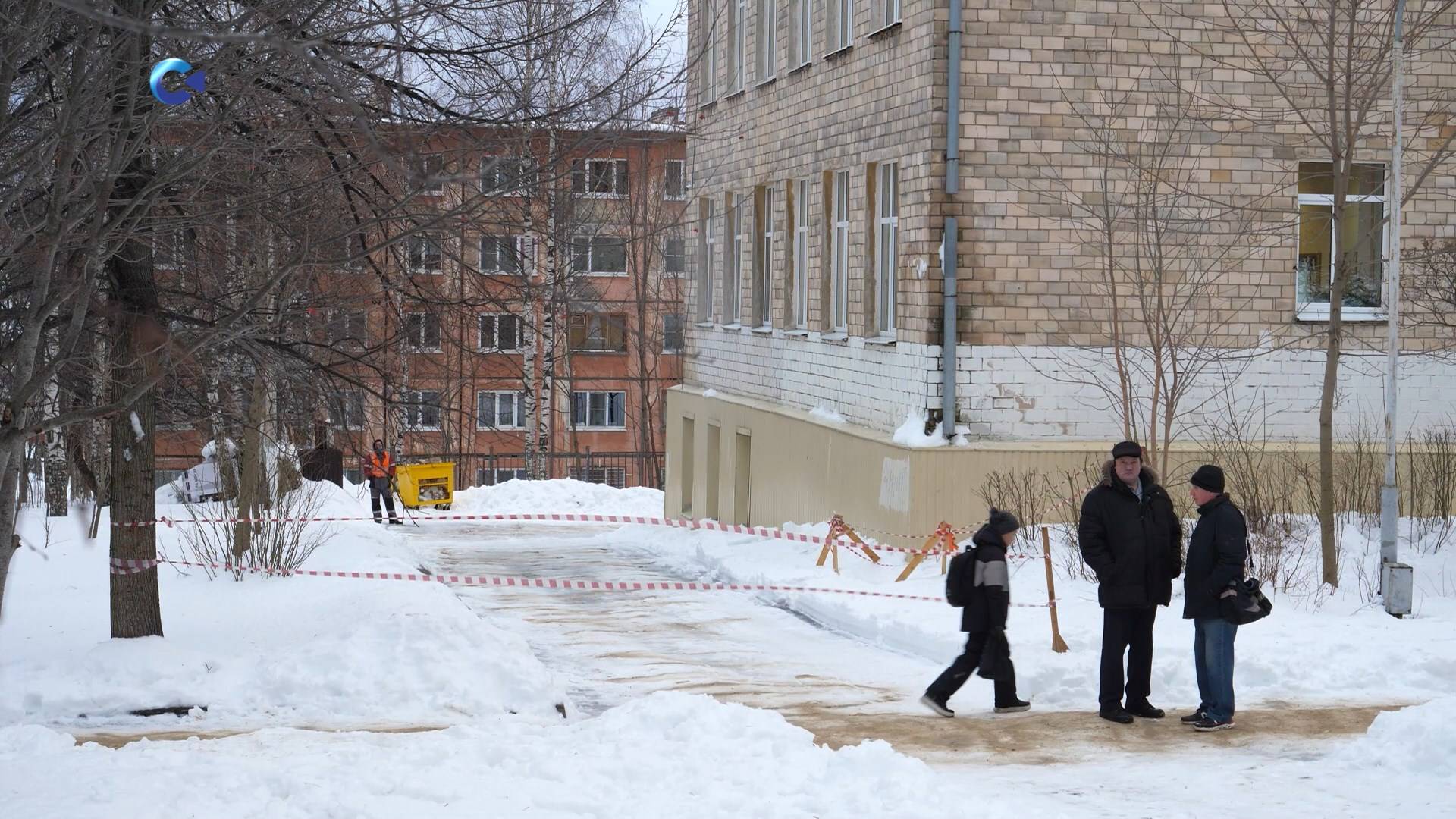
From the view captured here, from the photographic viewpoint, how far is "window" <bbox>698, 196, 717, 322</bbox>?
1123 inches

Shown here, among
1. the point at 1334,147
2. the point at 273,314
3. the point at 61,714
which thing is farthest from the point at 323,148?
the point at 1334,147

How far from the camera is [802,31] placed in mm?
23625

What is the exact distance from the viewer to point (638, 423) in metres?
62.2

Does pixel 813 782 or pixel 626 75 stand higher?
pixel 626 75

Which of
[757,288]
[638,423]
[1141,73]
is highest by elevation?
[1141,73]

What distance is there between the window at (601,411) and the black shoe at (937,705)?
170 ft

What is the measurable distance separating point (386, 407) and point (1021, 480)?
7296mm

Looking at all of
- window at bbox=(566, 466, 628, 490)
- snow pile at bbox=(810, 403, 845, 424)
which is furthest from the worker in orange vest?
window at bbox=(566, 466, 628, 490)

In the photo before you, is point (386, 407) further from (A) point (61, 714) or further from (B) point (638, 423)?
(B) point (638, 423)

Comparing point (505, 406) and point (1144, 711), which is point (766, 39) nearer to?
point (1144, 711)

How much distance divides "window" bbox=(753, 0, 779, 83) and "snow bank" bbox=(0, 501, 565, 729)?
13.0 m

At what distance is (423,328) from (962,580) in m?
5.33

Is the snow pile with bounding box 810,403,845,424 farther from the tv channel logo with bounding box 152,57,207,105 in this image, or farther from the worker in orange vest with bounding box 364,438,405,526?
the tv channel logo with bounding box 152,57,207,105

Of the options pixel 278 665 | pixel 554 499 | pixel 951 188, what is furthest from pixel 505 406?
pixel 278 665
